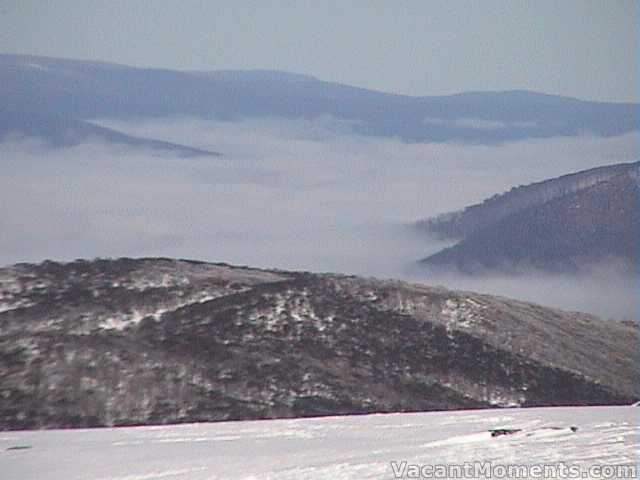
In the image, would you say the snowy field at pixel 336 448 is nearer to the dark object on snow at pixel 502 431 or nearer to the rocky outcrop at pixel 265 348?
the dark object on snow at pixel 502 431

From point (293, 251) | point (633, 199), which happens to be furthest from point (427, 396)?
point (293, 251)

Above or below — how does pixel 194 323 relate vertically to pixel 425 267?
above

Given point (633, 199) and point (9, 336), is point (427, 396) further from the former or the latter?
point (633, 199)

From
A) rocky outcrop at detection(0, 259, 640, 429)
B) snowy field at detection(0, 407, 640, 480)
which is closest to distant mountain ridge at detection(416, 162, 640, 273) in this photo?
rocky outcrop at detection(0, 259, 640, 429)

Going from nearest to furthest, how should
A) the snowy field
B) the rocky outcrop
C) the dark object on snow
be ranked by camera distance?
the snowy field → the dark object on snow → the rocky outcrop

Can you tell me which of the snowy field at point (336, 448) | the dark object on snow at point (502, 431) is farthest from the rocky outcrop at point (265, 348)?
the dark object on snow at point (502, 431)

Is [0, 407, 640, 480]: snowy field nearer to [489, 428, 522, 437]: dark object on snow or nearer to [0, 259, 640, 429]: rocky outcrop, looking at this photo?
[489, 428, 522, 437]: dark object on snow

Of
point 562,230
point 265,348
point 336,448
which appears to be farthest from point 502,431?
point 562,230
